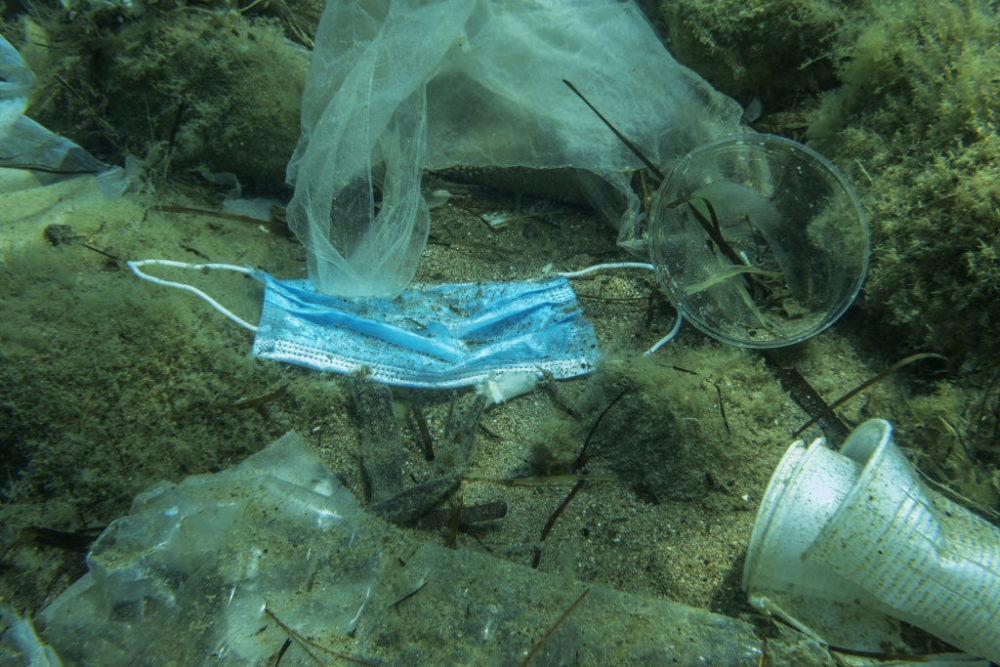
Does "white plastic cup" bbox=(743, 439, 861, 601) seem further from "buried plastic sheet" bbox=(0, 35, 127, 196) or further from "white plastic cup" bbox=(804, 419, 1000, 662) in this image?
"buried plastic sheet" bbox=(0, 35, 127, 196)

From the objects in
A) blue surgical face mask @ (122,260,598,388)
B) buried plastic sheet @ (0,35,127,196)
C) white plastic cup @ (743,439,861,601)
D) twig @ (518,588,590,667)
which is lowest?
buried plastic sheet @ (0,35,127,196)

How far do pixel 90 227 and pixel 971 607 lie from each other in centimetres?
362

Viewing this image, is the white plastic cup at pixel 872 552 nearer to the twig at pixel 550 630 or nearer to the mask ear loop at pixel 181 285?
the twig at pixel 550 630

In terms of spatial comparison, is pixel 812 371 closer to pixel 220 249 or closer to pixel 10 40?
pixel 220 249

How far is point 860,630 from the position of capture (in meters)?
1.50

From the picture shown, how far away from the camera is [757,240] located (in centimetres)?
253

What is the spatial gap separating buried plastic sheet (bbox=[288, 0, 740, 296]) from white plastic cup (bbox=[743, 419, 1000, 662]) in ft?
4.92

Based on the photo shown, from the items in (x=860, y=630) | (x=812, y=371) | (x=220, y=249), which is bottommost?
(x=220, y=249)

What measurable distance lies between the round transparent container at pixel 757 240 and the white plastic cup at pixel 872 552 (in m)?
0.80

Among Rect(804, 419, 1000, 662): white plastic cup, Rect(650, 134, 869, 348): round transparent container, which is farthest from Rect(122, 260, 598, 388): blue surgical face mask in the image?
Rect(804, 419, 1000, 662): white plastic cup

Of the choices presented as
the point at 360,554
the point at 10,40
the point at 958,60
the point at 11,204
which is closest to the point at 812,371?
the point at 958,60

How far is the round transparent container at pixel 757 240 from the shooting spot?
2.22m

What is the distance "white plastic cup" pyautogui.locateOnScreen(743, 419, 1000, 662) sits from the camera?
136 cm

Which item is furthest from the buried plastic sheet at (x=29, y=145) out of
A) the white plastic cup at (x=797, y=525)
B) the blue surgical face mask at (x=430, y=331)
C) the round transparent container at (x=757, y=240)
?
the white plastic cup at (x=797, y=525)
